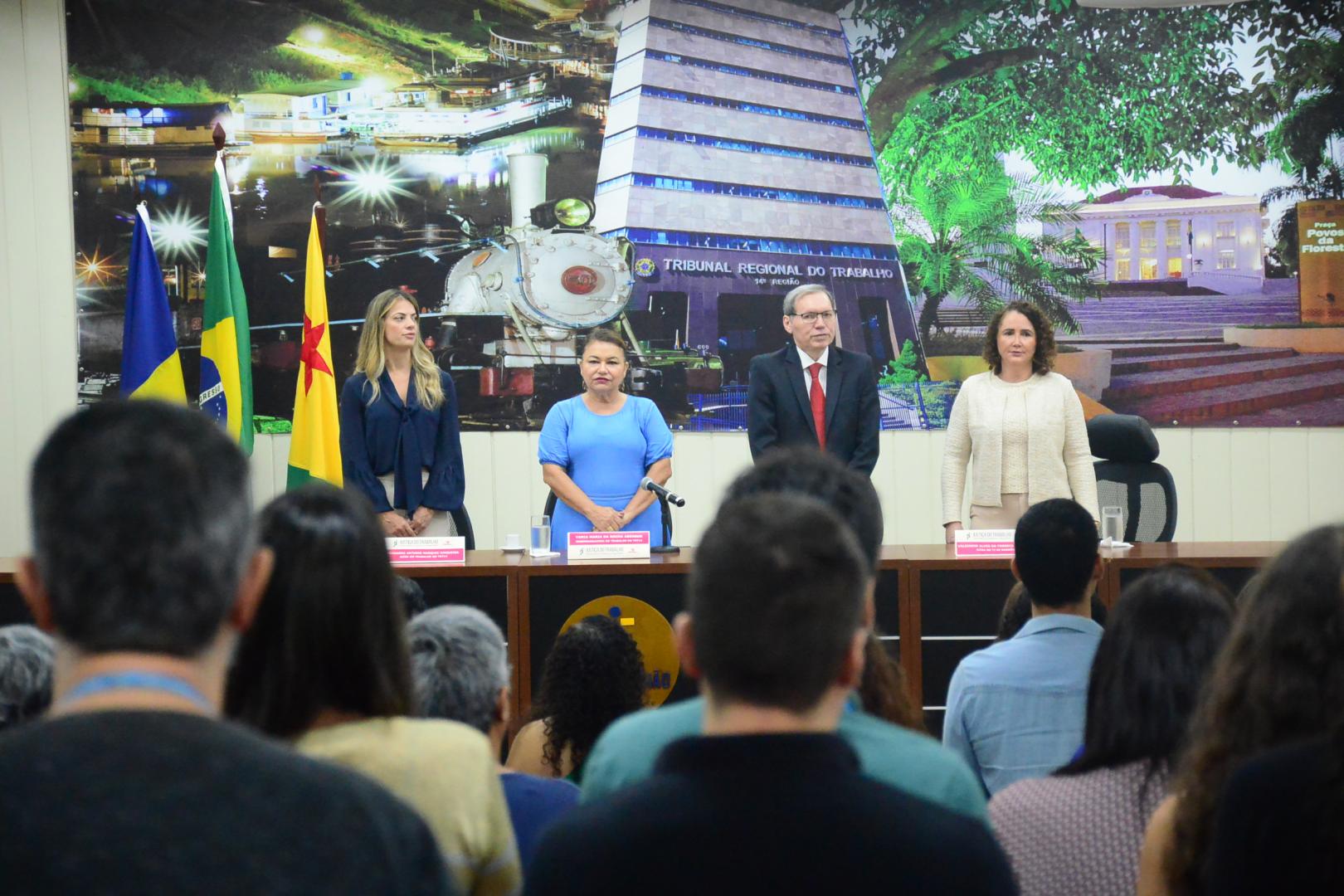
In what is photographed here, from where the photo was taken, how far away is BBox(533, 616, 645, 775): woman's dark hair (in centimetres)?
209

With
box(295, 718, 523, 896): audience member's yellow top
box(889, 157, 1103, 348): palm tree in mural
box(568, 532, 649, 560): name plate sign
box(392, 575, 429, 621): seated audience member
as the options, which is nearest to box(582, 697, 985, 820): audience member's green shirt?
box(295, 718, 523, 896): audience member's yellow top

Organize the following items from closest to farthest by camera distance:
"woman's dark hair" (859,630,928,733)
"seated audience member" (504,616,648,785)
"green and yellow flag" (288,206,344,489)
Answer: "woman's dark hair" (859,630,928,733)
"seated audience member" (504,616,648,785)
"green and yellow flag" (288,206,344,489)

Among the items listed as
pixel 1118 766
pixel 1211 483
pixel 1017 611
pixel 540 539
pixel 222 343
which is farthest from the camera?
pixel 1211 483

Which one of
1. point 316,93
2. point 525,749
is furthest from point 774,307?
point 525,749

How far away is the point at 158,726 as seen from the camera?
2.22 feet

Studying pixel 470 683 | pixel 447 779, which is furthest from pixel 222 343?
pixel 447 779

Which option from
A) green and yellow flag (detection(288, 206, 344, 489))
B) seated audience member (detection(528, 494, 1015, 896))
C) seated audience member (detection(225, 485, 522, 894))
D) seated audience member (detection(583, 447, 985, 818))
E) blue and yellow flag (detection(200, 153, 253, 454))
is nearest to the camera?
seated audience member (detection(528, 494, 1015, 896))

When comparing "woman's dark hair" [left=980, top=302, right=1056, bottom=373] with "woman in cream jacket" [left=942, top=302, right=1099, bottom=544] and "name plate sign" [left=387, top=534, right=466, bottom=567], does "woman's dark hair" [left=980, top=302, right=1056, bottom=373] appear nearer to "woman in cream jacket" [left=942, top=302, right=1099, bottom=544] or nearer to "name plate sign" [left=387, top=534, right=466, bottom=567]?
"woman in cream jacket" [left=942, top=302, right=1099, bottom=544]

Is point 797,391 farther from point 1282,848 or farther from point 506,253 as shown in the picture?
point 1282,848

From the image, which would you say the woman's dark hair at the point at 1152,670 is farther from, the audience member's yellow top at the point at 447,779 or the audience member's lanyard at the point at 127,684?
the audience member's lanyard at the point at 127,684

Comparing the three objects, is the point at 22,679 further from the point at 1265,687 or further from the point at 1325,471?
the point at 1325,471

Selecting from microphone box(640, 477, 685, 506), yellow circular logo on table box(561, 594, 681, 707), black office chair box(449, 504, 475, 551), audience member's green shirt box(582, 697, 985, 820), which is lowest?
yellow circular logo on table box(561, 594, 681, 707)

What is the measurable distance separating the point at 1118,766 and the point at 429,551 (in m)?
2.55

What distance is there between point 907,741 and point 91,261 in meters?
5.32
